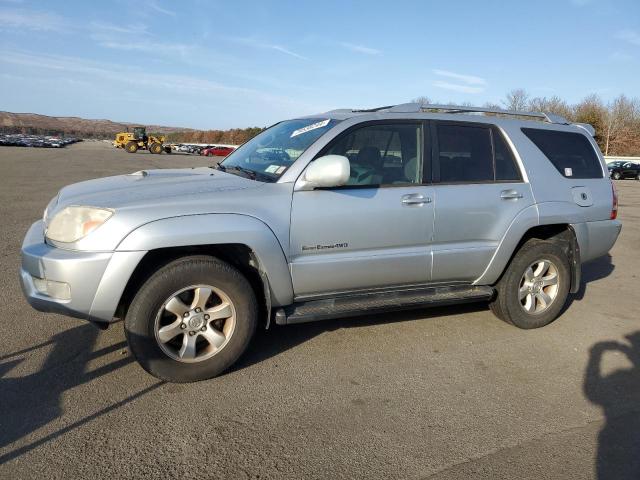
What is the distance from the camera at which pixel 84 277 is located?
9.68ft

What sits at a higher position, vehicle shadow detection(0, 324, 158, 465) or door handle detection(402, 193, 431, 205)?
door handle detection(402, 193, 431, 205)

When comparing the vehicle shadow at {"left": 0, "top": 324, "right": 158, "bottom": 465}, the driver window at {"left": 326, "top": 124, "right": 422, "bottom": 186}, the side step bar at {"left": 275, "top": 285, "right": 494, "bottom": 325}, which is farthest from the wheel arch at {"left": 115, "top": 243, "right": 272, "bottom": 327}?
the driver window at {"left": 326, "top": 124, "right": 422, "bottom": 186}

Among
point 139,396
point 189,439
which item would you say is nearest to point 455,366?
point 189,439

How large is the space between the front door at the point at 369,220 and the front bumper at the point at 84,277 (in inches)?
44.6

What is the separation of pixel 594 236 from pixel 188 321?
153 inches

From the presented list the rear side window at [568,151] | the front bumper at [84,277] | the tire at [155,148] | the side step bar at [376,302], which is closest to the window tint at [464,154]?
the rear side window at [568,151]

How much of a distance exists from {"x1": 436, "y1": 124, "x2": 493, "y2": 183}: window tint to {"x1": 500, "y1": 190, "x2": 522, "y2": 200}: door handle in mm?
170

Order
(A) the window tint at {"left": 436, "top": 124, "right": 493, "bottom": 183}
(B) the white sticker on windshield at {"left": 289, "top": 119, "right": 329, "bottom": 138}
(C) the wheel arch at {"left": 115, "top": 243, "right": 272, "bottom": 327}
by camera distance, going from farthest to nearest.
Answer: (A) the window tint at {"left": 436, "top": 124, "right": 493, "bottom": 183} → (B) the white sticker on windshield at {"left": 289, "top": 119, "right": 329, "bottom": 138} → (C) the wheel arch at {"left": 115, "top": 243, "right": 272, "bottom": 327}

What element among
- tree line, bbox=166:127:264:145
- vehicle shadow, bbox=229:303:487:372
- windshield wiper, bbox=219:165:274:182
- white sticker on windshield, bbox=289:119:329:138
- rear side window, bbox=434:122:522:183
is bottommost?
vehicle shadow, bbox=229:303:487:372

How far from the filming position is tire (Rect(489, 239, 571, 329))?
14.2 feet

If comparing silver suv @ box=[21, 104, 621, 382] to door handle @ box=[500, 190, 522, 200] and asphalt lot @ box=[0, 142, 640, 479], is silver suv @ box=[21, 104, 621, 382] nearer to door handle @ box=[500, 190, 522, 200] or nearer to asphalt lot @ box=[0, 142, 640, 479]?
door handle @ box=[500, 190, 522, 200]

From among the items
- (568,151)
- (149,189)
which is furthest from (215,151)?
(149,189)

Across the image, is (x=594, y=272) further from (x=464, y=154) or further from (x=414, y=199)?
(x=414, y=199)

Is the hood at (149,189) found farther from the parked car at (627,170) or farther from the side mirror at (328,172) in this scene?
the parked car at (627,170)
